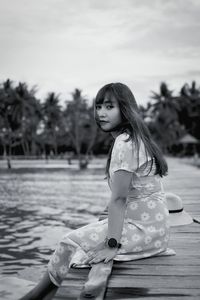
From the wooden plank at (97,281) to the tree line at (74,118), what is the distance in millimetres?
46907

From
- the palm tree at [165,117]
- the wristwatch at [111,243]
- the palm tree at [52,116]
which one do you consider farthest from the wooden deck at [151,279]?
the palm tree at [52,116]

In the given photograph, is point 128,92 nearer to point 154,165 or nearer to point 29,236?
point 154,165

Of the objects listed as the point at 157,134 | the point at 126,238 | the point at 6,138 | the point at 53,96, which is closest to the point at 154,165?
the point at 126,238

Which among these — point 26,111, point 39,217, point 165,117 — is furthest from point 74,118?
→ point 39,217

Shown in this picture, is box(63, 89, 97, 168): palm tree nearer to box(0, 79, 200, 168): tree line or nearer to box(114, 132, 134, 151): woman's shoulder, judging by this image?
box(0, 79, 200, 168): tree line

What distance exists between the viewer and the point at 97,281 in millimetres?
2479

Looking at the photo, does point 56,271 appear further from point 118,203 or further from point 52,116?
point 52,116

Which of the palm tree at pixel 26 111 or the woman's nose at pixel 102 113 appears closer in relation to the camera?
the woman's nose at pixel 102 113

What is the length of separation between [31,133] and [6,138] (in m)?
5.99

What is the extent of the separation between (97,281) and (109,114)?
3.26ft

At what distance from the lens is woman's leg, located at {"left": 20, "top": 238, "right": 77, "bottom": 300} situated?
2832 mm

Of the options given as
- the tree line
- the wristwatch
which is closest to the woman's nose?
the wristwatch

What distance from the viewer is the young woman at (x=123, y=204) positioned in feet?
8.78

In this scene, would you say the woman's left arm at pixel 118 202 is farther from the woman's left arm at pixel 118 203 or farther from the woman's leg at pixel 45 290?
the woman's leg at pixel 45 290
